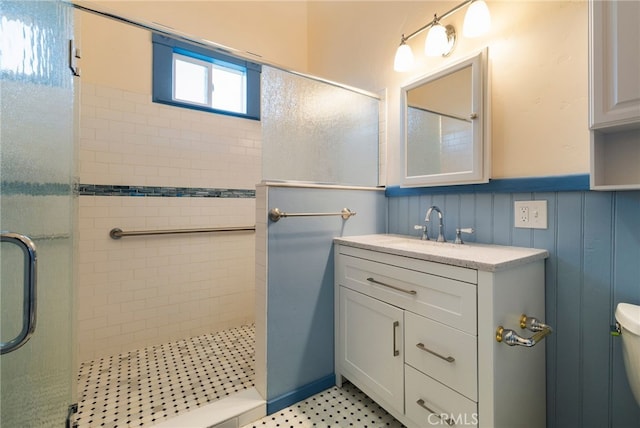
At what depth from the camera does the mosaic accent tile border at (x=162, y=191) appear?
191 centimetres

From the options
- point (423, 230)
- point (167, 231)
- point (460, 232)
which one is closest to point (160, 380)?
point (167, 231)

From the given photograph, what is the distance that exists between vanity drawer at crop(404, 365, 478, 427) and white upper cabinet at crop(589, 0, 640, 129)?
3.36 feet

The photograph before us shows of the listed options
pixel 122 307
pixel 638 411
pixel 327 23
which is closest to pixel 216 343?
pixel 122 307

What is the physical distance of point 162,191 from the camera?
7.09 feet

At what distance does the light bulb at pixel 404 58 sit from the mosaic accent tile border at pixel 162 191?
1.54 metres

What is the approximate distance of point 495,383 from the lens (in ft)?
3.10

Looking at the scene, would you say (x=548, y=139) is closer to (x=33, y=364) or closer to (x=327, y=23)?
(x=33, y=364)

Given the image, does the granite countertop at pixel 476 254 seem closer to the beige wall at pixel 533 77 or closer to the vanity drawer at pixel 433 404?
the beige wall at pixel 533 77

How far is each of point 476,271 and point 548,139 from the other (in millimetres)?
687

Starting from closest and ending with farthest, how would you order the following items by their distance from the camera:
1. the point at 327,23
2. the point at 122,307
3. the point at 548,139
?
1. the point at 548,139
2. the point at 122,307
3. the point at 327,23

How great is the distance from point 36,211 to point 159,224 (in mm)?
1364

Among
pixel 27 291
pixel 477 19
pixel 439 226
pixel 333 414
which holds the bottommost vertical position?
pixel 333 414

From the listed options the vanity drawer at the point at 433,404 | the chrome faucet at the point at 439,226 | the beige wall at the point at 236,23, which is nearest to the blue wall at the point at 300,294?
the chrome faucet at the point at 439,226

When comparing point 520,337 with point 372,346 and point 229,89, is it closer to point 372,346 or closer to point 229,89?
point 372,346
